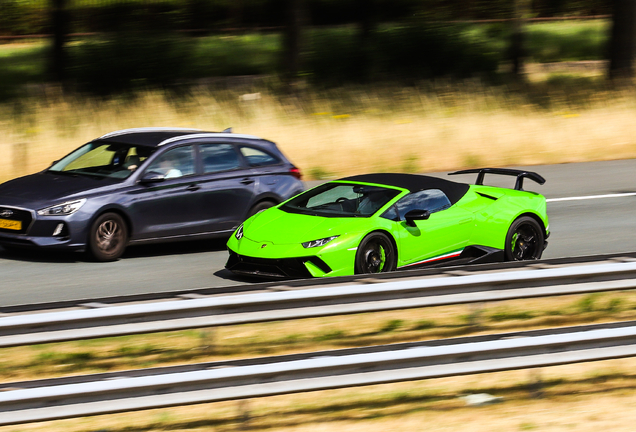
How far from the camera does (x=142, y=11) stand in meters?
31.2

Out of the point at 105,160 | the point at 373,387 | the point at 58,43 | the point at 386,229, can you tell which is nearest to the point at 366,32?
the point at 58,43

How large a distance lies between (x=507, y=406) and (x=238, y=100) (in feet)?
60.6

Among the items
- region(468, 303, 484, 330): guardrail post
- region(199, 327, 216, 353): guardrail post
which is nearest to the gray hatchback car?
region(199, 327, 216, 353): guardrail post

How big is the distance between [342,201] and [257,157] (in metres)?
2.81

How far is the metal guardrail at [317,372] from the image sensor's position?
16.6ft

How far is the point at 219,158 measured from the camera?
1224 centimetres

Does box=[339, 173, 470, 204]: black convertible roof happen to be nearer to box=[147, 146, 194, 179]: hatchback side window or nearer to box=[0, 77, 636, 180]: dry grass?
box=[147, 146, 194, 179]: hatchback side window

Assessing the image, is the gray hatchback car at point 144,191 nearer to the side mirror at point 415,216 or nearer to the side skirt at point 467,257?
the side mirror at point 415,216

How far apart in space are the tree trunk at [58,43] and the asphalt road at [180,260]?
15.8 meters

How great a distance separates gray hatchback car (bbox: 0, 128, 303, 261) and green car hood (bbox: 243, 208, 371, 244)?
1.63 meters

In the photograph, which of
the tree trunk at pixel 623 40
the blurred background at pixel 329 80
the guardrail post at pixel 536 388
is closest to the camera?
the guardrail post at pixel 536 388

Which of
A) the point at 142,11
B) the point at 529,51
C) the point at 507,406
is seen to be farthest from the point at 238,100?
the point at 507,406

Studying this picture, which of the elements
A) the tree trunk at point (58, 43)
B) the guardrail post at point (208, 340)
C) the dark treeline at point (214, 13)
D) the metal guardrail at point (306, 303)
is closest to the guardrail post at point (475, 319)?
the metal guardrail at point (306, 303)

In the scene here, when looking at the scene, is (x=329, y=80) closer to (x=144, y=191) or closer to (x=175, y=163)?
(x=175, y=163)
